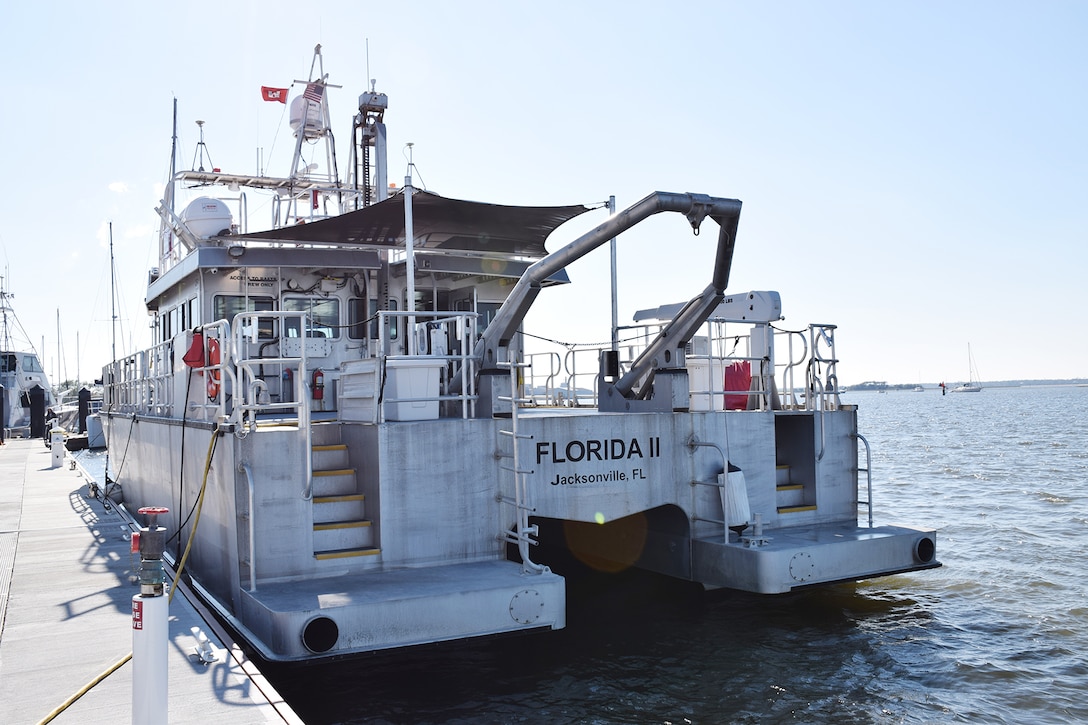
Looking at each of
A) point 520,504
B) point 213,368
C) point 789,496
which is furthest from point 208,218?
point 789,496

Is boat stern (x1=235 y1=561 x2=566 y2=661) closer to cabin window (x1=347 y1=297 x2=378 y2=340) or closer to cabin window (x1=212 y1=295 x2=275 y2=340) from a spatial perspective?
cabin window (x1=347 y1=297 x2=378 y2=340)

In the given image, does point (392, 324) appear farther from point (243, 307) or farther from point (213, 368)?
point (213, 368)

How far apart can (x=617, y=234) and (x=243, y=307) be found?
742 cm

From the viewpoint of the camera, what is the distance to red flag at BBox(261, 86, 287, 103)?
19.9 metres

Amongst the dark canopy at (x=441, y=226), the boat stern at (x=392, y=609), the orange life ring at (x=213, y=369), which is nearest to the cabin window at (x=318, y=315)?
the dark canopy at (x=441, y=226)

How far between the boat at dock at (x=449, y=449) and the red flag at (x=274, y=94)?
499 cm

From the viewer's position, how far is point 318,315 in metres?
15.3

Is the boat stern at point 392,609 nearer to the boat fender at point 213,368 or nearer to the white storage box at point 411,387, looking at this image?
the white storage box at point 411,387

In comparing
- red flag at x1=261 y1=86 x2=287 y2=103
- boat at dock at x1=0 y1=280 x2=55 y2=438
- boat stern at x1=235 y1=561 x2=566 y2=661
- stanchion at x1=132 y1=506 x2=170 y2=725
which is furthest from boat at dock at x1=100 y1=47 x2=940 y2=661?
boat at dock at x1=0 y1=280 x2=55 y2=438

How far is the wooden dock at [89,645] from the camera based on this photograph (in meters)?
5.86

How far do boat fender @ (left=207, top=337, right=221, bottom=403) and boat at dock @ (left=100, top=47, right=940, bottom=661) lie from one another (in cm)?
7

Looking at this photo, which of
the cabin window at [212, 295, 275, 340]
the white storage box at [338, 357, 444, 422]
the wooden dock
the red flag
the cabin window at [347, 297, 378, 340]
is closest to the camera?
the wooden dock

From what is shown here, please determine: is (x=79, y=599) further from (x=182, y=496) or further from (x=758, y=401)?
(x=758, y=401)

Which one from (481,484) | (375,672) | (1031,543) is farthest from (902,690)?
(1031,543)
